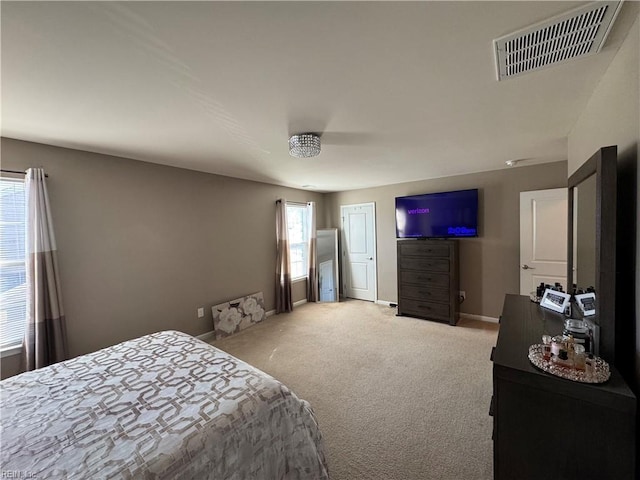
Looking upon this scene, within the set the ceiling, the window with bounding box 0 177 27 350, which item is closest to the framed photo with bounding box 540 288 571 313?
the ceiling

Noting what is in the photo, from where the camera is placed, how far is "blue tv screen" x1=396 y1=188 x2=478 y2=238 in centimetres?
384

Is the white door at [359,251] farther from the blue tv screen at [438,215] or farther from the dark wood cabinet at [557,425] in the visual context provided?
the dark wood cabinet at [557,425]

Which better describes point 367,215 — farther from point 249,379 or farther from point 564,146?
point 249,379

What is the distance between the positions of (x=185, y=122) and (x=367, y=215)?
3730 mm

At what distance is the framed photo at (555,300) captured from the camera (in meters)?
1.74

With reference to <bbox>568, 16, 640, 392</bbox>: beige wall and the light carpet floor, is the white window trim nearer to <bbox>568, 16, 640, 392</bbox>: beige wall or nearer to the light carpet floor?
the light carpet floor

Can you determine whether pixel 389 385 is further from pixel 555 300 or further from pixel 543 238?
pixel 543 238

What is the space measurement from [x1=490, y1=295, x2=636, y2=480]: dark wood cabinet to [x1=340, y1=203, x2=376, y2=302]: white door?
3824 millimetres

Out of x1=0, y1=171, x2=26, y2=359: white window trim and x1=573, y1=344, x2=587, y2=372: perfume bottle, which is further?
x1=0, y1=171, x2=26, y2=359: white window trim

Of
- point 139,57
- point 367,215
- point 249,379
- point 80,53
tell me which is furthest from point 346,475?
point 367,215

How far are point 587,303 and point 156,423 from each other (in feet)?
7.41

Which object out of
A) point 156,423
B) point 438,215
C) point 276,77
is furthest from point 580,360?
point 438,215

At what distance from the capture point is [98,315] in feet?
8.28

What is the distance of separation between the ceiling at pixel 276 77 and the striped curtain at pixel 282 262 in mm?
1953
